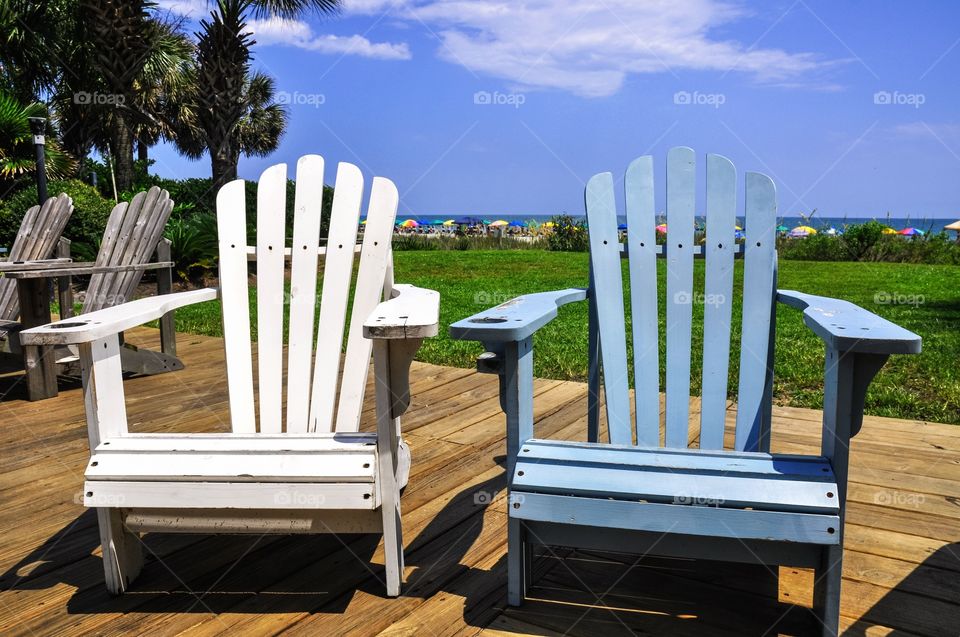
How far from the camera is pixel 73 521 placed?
1.99m

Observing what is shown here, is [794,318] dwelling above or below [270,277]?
below

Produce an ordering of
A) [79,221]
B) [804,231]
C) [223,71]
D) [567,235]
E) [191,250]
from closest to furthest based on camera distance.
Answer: [191,250]
[79,221]
[223,71]
[567,235]
[804,231]

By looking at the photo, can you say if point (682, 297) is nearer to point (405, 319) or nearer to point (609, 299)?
point (609, 299)

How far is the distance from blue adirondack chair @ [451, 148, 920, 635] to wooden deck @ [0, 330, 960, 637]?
0.17 meters

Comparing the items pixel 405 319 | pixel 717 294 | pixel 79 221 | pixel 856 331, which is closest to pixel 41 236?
pixel 405 319

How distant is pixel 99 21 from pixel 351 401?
34.1 ft

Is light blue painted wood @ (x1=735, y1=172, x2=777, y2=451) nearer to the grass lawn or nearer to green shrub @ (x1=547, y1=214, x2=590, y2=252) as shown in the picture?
the grass lawn

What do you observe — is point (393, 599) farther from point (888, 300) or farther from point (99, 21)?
point (99, 21)

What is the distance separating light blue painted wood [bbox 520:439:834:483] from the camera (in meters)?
1.32

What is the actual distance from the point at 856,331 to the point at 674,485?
18.0 inches

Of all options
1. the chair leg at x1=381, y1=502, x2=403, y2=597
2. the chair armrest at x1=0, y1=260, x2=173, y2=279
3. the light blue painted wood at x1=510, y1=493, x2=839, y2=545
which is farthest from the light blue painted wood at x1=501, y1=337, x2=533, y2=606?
the chair armrest at x1=0, y1=260, x2=173, y2=279

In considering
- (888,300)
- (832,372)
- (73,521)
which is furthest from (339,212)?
(888,300)

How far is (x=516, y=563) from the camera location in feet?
4.87

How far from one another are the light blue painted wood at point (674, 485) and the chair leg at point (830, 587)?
11cm
